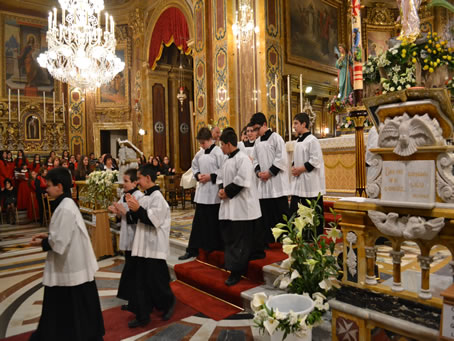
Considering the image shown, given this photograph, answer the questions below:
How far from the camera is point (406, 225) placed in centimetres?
196

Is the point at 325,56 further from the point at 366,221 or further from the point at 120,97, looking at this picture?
the point at 366,221

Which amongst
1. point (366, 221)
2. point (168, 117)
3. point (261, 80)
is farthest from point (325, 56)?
point (366, 221)

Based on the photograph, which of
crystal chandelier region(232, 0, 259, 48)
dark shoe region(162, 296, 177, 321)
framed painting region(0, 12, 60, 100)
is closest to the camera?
dark shoe region(162, 296, 177, 321)

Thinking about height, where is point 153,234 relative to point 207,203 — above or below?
below

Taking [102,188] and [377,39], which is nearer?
[102,188]

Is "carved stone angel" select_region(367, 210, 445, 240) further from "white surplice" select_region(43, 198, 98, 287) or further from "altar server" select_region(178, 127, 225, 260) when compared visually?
"altar server" select_region(178, 127, 225, 260)

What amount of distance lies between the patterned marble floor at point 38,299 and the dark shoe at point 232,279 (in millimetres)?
391

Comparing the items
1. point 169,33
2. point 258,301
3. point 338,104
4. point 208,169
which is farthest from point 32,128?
point 258,301

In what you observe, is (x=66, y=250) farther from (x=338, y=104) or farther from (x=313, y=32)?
(x=313, y=32)

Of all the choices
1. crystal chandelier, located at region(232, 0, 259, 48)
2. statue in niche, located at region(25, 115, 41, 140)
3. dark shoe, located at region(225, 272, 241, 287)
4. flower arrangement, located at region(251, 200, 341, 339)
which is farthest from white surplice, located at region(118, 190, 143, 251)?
statue in niche, located at region(25, 115, 41, 140)

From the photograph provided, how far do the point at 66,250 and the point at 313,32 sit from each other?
11521 millimetres

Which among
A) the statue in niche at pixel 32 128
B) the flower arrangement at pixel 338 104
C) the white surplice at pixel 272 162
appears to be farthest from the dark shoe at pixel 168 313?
the statue in niche at pixel 32 128

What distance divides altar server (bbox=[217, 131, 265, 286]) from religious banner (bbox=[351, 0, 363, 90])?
4.48 feet

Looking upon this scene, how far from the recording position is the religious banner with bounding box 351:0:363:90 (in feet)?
11.0
